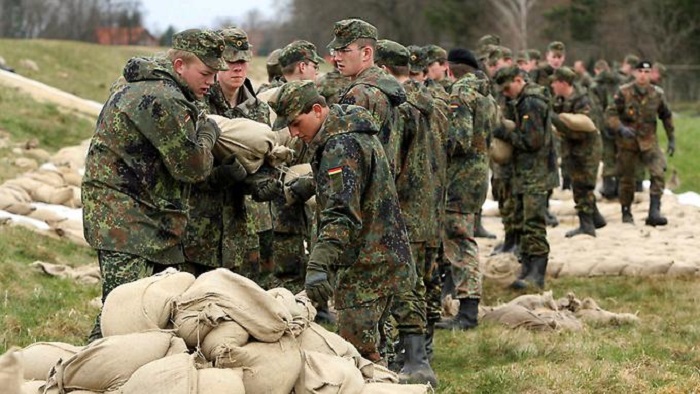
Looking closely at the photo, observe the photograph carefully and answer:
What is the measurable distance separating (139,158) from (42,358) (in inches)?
52.1

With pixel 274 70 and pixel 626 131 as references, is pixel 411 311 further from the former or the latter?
pixel 626 131

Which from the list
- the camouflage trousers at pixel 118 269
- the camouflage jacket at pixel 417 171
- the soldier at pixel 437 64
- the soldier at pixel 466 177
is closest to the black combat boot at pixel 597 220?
the soldier at pixel 437 64

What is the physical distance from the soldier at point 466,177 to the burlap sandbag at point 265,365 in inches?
168

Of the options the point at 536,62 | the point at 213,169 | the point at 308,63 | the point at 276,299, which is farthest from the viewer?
the point at 536,62

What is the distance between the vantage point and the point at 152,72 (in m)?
6.59

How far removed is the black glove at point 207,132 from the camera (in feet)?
22.2

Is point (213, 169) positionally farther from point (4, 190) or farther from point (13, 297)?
point (4, 190)

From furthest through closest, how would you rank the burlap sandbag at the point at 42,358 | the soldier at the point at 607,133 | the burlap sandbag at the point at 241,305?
the soldier at the point at 607,133 → the burlap sandbag at the point at 42,358 → the burlap sandbag at the point at 241,305

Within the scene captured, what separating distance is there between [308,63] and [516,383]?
3.17m

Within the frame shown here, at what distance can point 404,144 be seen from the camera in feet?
26.5

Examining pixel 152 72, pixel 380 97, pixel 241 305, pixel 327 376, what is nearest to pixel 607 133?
pixel 380 97

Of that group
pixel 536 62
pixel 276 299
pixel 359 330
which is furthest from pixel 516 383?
pixel 536 62

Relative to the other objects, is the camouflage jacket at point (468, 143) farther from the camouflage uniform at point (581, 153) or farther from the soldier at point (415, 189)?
Answer: the camouflage uniform at point (581, 153)

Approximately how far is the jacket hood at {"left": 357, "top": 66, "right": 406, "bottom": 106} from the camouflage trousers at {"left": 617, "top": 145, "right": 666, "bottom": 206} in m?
8.55
